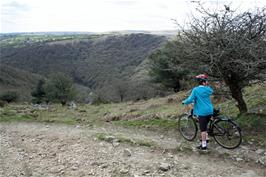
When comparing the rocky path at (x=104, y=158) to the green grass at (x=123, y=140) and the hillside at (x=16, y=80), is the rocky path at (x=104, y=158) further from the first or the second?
the hillside at (x=16, y=80)

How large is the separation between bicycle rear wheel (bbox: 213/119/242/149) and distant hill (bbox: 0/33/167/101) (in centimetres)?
11098

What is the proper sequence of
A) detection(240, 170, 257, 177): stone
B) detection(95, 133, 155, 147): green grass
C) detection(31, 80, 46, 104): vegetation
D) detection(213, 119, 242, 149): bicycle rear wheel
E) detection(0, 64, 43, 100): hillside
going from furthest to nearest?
detection(0, 64, 43, 100): hillside → detection(31, 80, 46, 104): vegetation → detection(95, 133, 155, 147): green grass → detection(213, 119, 242, 149): bicycle rear wheel → detection(240, 170, 257, 177): stone

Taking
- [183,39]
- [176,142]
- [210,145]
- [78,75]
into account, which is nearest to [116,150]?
[176,142]

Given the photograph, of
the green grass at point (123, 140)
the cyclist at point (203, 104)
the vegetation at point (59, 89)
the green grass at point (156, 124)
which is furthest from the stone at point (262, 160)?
the vegetation at point (59, 89)

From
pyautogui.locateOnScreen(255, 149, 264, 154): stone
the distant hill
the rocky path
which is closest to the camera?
the rocky path

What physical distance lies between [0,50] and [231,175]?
168 m

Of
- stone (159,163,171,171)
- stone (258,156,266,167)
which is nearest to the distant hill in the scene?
stone (258,156,266,167)

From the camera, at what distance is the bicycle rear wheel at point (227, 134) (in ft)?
25.1

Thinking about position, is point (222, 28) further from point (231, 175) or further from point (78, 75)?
point (78, 75)

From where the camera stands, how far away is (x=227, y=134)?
782 centimetres

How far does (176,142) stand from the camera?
877 centimetres

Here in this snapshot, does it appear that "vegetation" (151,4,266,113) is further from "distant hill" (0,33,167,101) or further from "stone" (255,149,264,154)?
"distant hill" (0,33,167,101)

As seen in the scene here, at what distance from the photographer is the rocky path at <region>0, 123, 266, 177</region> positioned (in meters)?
6.81

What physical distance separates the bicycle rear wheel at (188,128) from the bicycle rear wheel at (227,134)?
0.78m
